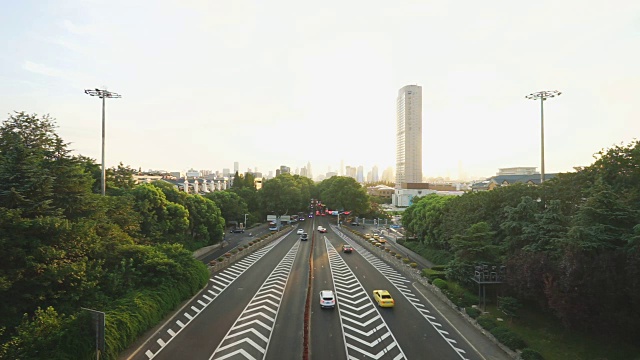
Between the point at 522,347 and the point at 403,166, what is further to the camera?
the point at 403,166

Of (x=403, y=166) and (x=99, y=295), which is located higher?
(x=403, y=166)

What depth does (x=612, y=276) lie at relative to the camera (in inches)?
631

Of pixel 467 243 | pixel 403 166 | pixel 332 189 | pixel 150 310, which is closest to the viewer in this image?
pixel 150 310

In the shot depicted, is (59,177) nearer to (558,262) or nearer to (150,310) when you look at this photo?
(150,310)

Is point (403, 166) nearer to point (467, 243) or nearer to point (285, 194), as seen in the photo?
point (285, 194)

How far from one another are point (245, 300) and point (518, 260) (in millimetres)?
20029

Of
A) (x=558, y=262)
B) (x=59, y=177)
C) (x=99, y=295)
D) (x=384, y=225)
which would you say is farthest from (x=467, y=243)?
(x=384, y=225)

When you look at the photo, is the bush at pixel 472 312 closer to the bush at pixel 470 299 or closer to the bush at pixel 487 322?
the bush at pixel 487 322

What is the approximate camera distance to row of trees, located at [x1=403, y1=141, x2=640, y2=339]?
1622 centimetres

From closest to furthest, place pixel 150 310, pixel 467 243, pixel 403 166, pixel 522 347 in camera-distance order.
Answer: pixel 522 347 < pixel 150 310 < pixel 467 243 < pixel 403 166

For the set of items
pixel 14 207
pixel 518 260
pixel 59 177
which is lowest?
pixel 518 260

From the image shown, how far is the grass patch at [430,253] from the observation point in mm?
37275

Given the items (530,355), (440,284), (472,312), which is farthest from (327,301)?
(530,355)

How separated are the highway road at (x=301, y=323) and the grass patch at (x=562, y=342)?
2.84m
